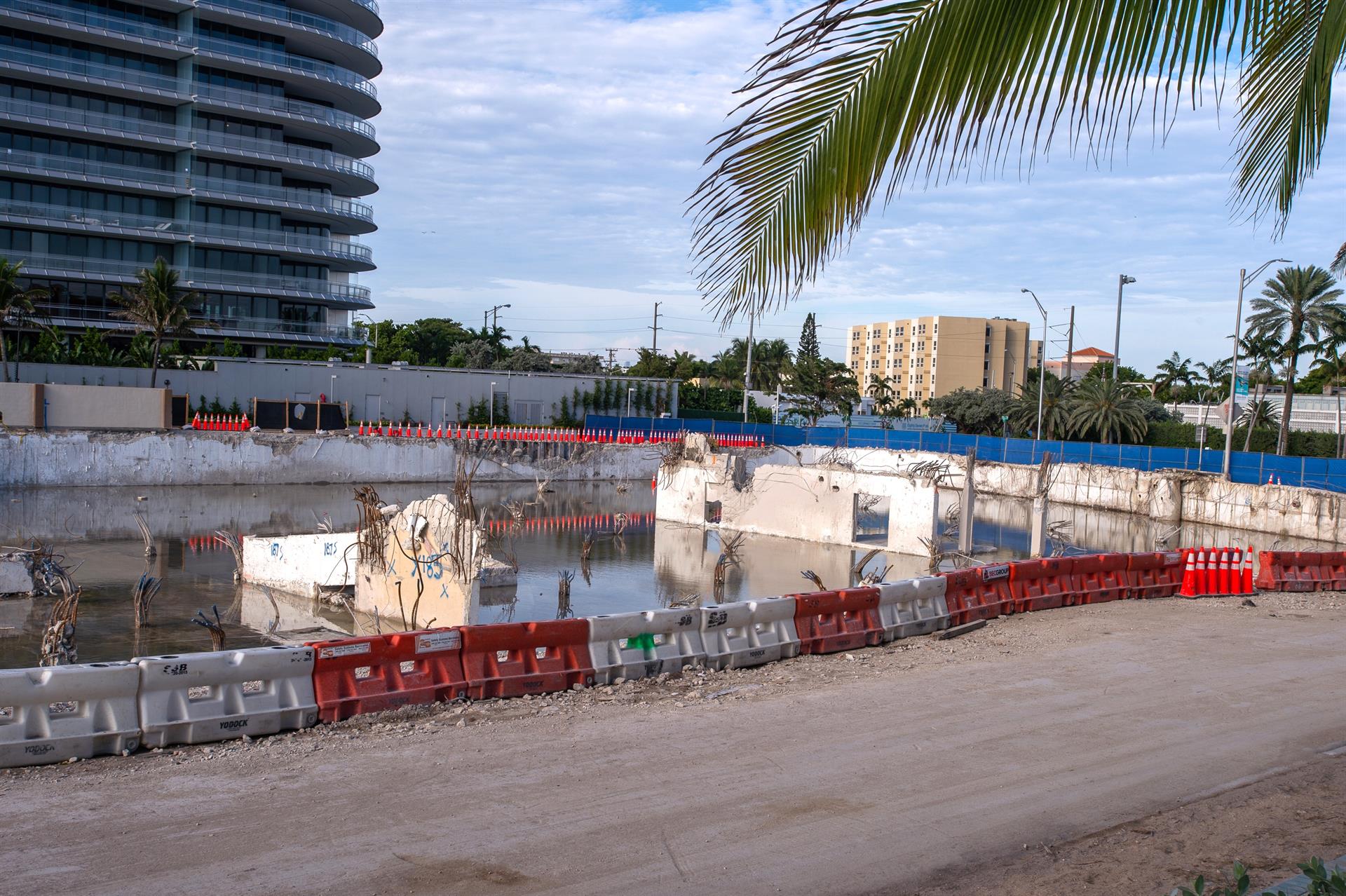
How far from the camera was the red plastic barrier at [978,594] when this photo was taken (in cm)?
1605

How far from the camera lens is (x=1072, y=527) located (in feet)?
135

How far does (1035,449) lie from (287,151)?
51028mm

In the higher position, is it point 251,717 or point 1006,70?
point 1006,70

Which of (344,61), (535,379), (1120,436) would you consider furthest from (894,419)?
(344,61)

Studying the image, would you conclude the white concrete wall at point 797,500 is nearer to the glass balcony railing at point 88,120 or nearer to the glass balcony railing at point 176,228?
the glass balcony railing at point 176,228

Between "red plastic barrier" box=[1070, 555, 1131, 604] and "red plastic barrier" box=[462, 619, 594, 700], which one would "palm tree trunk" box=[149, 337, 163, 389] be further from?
"red plastic barrier" box=[462, 619, 594, 700]

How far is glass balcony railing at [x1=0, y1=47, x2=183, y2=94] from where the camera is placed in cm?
6184

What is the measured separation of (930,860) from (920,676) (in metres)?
5.65

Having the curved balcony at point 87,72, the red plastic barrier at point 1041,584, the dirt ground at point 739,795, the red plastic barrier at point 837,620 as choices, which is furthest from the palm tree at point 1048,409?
the curved balcony at point 87,72

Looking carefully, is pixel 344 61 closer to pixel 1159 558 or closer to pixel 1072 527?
pixel 1072 527

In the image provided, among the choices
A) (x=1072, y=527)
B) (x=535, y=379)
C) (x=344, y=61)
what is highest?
(x=344, y=61)

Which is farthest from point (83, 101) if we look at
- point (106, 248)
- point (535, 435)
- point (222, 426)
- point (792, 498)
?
point (792, 498)

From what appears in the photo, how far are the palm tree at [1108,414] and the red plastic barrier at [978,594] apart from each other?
1875 inches

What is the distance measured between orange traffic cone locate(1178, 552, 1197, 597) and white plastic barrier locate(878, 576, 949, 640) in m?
6.83
